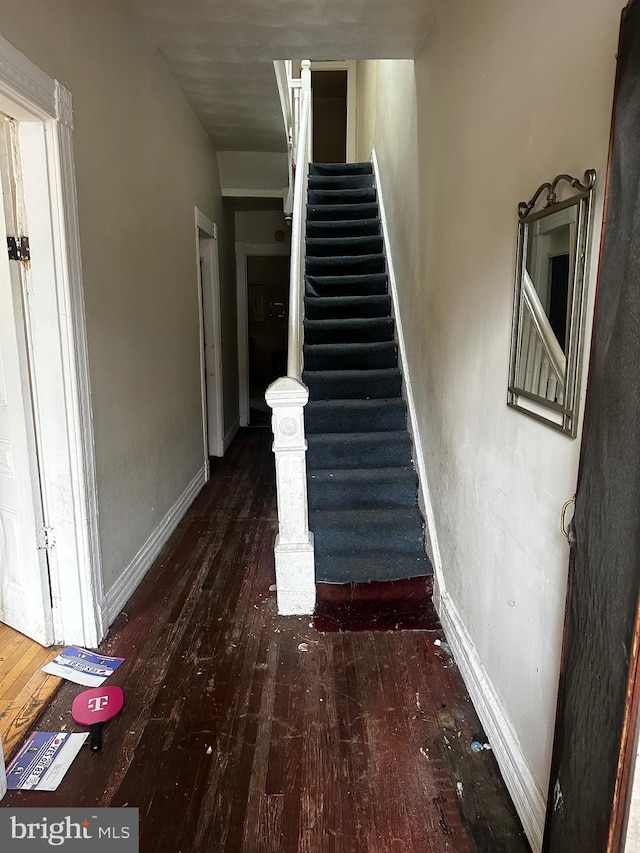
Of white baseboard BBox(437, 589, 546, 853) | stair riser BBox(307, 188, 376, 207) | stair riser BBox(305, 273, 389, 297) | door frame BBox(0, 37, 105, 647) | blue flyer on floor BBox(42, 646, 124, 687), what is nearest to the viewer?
white baseboard BBox(437, 589, 546, 853)

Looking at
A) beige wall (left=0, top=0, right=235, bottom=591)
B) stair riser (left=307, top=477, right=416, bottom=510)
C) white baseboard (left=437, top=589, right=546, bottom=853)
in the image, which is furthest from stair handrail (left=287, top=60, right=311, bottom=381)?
white baseboard (left=437, top=589, right=546, bottom=853)

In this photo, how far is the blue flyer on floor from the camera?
80.3 inches

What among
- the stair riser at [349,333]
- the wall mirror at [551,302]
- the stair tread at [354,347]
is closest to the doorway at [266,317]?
the stair riser at [349,333]

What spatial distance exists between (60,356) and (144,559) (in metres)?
1.31

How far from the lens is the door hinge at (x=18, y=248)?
192cm

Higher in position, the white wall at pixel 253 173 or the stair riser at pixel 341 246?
the white wall at pixel 253 173

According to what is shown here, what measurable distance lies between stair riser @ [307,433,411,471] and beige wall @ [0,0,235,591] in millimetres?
942

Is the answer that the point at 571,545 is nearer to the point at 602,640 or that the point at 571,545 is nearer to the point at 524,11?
the point at 602,640

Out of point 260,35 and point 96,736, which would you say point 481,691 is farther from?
point 260,35

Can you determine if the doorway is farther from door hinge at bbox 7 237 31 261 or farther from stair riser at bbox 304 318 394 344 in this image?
door hinge at bbox 7 237 31 261

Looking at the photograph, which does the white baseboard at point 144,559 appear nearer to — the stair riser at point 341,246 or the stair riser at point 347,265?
the stair riser at point 347,265

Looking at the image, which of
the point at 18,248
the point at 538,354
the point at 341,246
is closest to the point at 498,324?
the point at 538,354

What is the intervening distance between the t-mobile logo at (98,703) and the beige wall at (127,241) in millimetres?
604

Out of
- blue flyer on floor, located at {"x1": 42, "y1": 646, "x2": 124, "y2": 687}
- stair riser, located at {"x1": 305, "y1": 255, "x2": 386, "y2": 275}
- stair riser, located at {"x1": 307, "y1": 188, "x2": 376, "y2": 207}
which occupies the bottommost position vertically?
blue flyer on floor, located at {"x1": 42, "y1": 646, "x2": 124, "y2": 687}
